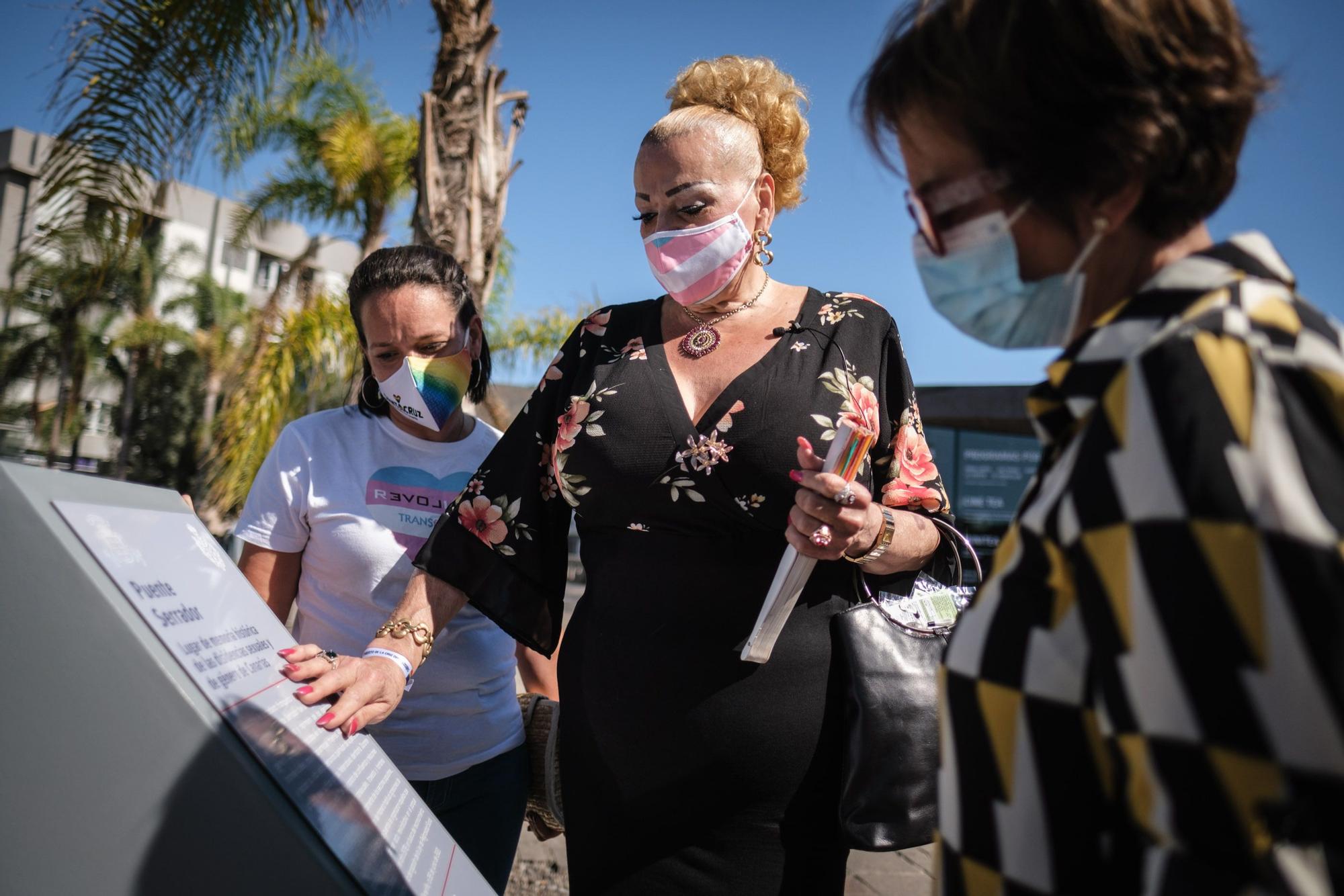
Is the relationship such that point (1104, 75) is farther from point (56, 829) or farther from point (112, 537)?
point (56, 829)

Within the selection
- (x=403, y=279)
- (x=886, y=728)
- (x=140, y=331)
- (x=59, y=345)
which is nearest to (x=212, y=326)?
(x=140, y=331)

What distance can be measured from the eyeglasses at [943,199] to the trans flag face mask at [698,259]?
2.67 feet

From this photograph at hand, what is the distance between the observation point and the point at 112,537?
3.55 feet

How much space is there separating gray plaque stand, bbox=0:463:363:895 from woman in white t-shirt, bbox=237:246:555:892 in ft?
3.59

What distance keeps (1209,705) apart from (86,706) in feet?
3.54

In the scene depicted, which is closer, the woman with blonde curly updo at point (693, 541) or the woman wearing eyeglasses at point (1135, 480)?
the woman wearing eyeglasses at point (1135, 480)

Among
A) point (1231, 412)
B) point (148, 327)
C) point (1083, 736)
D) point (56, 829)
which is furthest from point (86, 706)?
point (148, 327)

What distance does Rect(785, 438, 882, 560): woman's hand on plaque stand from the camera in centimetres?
132

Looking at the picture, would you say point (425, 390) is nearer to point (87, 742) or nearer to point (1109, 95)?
point (87, 742)

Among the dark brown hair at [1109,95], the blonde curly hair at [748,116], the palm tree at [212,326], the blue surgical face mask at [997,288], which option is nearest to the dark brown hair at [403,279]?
the blonde curly hair at [748,116]

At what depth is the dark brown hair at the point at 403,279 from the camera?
2340mm

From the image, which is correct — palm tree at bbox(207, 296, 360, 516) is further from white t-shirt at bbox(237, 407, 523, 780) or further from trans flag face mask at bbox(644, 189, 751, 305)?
trans flag face mask at bbox(644, 189, 751, 305)

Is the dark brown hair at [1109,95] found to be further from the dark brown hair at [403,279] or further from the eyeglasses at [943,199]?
the dark brown hair at [403,279]

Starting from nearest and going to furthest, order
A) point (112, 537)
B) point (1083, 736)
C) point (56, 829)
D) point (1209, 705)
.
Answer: point (1209, 705) → point (1083, 736) → point (56, 829) → point (112, 537)
